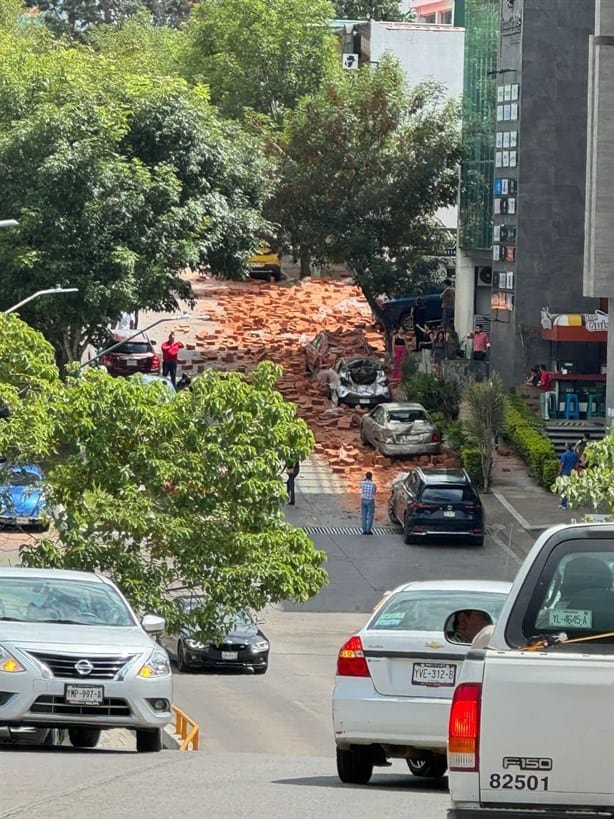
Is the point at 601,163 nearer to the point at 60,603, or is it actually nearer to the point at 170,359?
the point at 170,359

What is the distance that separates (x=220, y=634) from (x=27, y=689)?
13194 mm

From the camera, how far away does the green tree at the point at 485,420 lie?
43.7 m

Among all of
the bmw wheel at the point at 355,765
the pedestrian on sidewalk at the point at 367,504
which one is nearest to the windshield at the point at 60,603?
the bmw wheel at the point at 355,765

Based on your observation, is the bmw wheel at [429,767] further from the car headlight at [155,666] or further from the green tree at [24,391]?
the green tree at [24,391]

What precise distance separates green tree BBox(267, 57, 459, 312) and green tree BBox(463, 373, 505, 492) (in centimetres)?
1288

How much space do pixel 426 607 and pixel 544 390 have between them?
127 ft

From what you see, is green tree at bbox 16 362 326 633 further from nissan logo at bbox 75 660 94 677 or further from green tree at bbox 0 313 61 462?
nissan logo at bbox 75 660 94 677

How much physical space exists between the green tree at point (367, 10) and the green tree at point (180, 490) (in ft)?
254

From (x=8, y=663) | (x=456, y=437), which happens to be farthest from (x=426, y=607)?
(x=456, y=437)

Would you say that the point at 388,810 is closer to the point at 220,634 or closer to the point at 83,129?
the point at 220,634

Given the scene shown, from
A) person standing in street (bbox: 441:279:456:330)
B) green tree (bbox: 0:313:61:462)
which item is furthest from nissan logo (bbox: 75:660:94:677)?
person standing in street (bbox: 441:279:456:330)

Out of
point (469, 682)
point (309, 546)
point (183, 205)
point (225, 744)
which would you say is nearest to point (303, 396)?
point (183, 205)

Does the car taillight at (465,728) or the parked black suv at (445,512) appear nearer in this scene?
the car taillight at (465,728)

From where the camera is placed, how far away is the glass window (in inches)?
250
